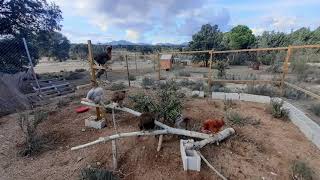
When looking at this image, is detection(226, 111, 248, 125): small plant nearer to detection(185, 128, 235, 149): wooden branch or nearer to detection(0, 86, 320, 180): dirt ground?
detection(0, 86, 320, 180): dirt ground

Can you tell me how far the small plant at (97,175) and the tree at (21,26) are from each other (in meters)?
8.98

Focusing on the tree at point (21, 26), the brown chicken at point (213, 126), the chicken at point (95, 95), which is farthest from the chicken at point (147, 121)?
the tree at point (21, 26)

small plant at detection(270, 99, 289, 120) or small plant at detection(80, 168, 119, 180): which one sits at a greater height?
small plant at detection(270, 99, 289, 120)

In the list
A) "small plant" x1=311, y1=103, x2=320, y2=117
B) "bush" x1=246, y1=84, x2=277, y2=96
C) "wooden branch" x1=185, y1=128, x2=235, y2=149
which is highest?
"bush" x1=246, y1=84, x2=277, y2=96

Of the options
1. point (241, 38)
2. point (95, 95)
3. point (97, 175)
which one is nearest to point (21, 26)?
point (95, 95)

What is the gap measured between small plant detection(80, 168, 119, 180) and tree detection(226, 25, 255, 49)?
2249 cm

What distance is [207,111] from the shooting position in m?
5.96

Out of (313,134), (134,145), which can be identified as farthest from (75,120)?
(313,134)


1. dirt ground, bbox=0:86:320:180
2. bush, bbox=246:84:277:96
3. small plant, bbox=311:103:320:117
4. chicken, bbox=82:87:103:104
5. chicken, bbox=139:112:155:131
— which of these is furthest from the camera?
bush, bbox=246:84:277:96

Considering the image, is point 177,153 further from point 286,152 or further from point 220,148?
point 286,152

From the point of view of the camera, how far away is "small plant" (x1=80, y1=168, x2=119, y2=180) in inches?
139

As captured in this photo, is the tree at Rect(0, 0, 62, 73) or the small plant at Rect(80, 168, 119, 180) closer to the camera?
the small plant at Rect(80, 168, 119, 180)

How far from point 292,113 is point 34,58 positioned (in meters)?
12.9

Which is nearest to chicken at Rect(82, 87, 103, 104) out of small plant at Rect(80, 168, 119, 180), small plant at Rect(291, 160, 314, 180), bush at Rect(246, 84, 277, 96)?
small plant at Rect(80, 168, 119, 180)
